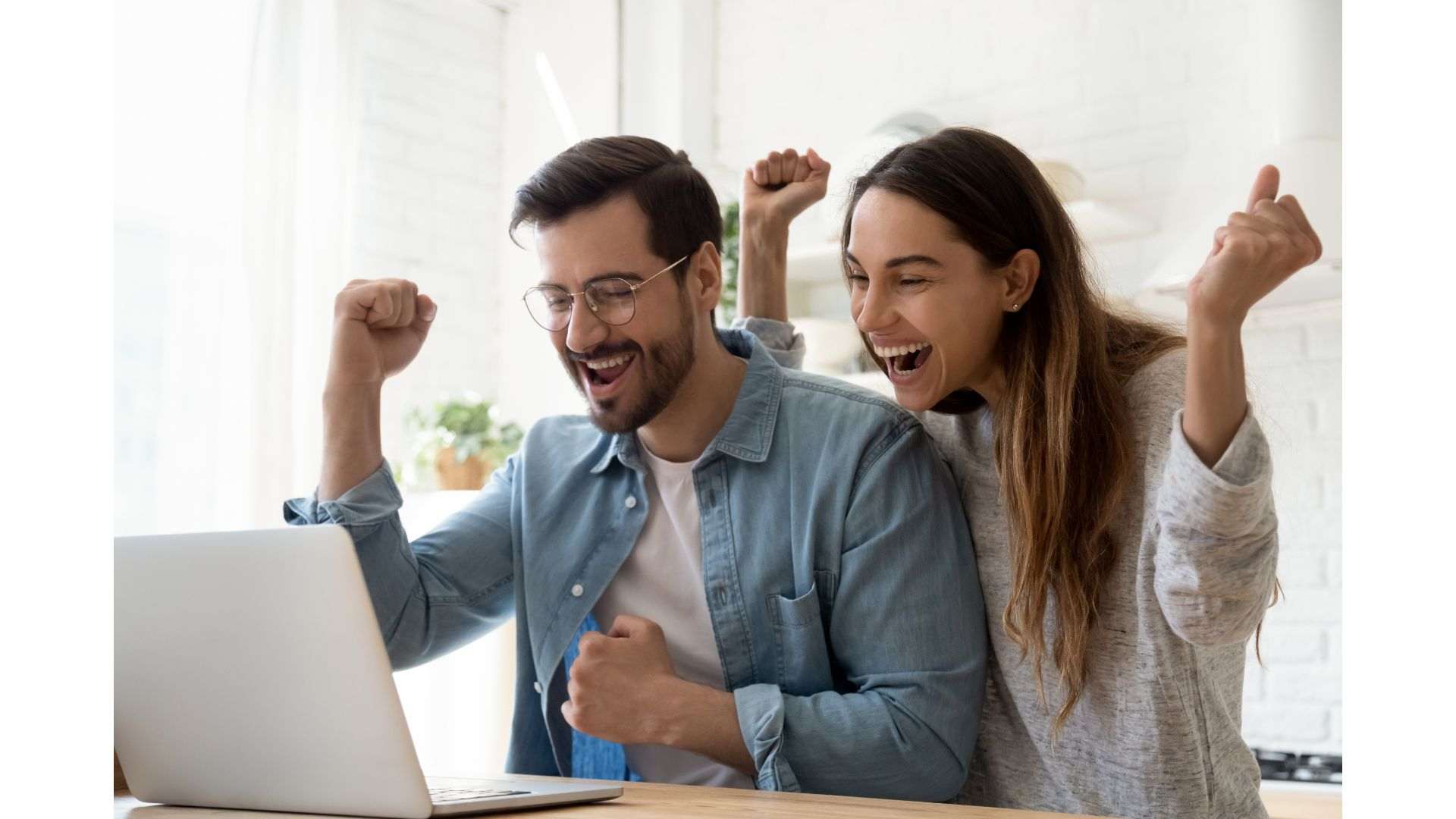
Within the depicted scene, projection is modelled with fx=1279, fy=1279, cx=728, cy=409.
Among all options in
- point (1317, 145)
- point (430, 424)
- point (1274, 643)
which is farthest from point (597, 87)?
point (1274, 643)

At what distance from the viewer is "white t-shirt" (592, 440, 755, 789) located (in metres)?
1.52

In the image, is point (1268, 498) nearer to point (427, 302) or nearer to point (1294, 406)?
point (427, 302)

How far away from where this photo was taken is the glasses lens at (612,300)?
1584 millimetres

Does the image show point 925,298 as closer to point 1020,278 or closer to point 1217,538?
point 1020,278

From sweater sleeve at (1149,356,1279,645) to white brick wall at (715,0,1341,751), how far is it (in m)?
1.73

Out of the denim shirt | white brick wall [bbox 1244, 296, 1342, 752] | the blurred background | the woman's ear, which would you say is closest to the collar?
the denim shirt

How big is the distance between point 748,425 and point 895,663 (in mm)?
363

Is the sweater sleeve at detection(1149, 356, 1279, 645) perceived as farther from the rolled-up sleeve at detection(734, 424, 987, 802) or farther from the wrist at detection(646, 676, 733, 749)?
the wrist at detection(646, 676, 733, 749)

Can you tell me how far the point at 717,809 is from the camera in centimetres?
97

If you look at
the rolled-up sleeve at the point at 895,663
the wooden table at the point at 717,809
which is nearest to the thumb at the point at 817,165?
the rolled-up sleeve at the point at 895,663

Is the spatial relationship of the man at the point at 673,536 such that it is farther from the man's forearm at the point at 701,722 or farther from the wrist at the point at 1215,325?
the wrist at the point at 1215,325

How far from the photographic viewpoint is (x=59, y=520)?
0.70 m

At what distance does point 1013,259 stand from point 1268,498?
0.44m

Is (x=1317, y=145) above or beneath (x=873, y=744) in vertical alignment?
above
